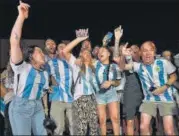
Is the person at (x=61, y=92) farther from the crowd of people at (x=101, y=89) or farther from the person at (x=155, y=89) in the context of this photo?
the person at (x=155, y=89)

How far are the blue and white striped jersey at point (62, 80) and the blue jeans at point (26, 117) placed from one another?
1115mm

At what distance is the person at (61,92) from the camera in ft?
23.3

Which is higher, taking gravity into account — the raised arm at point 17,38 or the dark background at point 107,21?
the dark background at point 107,21

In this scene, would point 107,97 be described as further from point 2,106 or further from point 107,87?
point 2,106

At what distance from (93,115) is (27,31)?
442 centimetres

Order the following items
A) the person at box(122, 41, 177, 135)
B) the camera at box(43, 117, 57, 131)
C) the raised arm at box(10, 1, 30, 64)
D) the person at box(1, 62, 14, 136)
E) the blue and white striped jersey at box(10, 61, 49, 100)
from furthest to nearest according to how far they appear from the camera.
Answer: the person at box(1, 62, 14, 136) < the person at box(122, 41, 177, 135) < the camera at box(43, 117, 57, 131) < the blue and white striped jersey at box(10, 61, 49, 100) < the raised arm at box(10, 1, 30, 64)

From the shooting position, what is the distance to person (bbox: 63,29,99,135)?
708 cm

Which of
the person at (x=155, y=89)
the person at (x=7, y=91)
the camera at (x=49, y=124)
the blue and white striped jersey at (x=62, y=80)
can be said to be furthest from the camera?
the blue and white striped jersey at (x=62, y=80)

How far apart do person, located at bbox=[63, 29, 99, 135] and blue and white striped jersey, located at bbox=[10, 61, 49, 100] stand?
1125mm

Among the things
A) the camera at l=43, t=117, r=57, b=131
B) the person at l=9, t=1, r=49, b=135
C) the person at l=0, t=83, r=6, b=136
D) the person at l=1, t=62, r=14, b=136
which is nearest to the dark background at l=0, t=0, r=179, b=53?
the person at l=1, t=62, r=14, b=136

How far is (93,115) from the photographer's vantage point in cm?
711

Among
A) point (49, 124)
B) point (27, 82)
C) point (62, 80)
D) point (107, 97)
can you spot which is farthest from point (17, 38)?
point (107, 97)

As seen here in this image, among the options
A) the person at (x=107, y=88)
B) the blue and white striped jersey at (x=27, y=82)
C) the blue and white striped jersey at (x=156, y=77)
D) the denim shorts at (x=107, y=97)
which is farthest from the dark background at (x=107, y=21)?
→ the blue and white striped jersey at (x=27, y=82)

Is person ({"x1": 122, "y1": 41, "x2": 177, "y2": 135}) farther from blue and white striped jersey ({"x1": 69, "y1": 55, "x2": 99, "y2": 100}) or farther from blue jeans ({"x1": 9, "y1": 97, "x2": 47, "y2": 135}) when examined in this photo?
blue jeans ({"x1": 9, "y1": 97, "x2": 47, "y2": 135})
